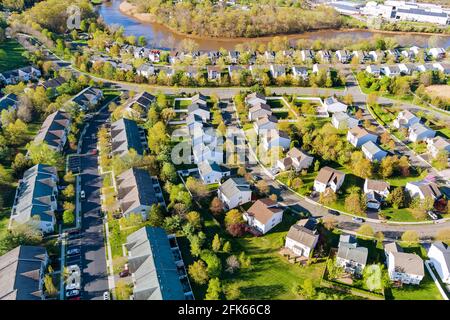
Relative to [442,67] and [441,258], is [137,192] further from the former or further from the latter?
[442,67]

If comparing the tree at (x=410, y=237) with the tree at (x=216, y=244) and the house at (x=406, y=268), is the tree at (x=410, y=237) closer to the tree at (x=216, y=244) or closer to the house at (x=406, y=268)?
the house at (x=406, y=268)

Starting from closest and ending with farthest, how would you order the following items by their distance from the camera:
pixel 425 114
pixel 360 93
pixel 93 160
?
pixel 93 160 < pixel 425 114 < pixel 360 93

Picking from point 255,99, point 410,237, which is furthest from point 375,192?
point 255,99

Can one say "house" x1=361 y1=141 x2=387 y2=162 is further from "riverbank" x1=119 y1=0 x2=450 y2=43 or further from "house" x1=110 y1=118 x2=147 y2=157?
"riverbank" x1=119 y1=0 x2=450 y2=43

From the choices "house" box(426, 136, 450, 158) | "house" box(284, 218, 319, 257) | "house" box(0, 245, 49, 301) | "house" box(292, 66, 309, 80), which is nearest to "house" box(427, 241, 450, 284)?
"house" box(284, 218, 319, 257)

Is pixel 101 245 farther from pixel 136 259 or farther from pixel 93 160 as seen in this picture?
pixel 93 160
